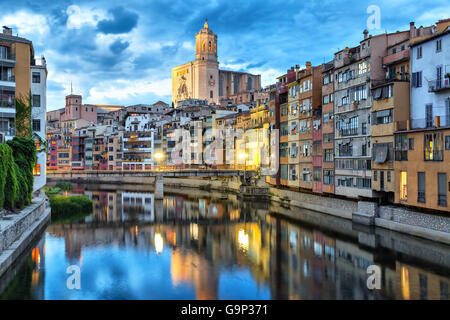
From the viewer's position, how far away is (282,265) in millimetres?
27516

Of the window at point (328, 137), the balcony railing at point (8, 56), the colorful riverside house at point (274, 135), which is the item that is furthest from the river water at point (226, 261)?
the balcony railing at point (8, 56)

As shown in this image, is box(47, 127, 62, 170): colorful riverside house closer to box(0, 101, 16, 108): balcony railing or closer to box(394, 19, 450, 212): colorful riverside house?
box(0, 101, 16, 108): balcony railing

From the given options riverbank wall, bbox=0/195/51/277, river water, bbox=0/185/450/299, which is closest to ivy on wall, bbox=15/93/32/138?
riverbank wall, bbox=0/195/51/277

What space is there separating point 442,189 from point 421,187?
2.02 meters

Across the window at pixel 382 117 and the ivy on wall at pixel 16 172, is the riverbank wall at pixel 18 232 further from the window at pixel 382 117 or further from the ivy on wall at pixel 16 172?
the window at pixel 382 117

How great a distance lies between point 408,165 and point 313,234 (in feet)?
31.7

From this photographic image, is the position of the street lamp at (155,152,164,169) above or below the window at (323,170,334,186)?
above

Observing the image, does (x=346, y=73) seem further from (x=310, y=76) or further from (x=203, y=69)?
(x=203, y=69)

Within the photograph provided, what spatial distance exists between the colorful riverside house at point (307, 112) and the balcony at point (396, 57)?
485 inches

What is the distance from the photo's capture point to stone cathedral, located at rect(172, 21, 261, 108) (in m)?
162

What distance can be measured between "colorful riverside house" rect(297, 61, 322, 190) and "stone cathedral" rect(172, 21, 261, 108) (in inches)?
4127

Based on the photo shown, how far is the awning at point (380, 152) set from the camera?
3722 centimetres
